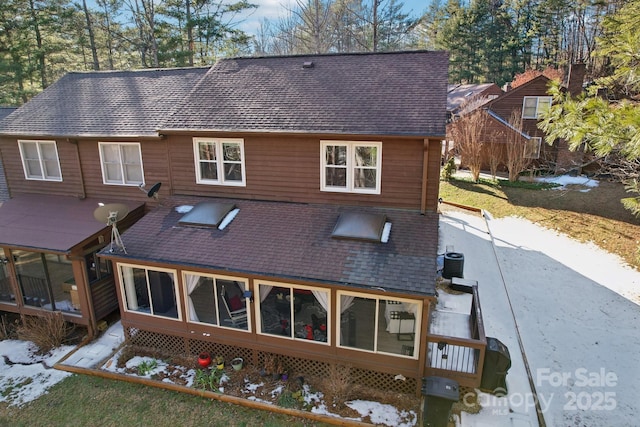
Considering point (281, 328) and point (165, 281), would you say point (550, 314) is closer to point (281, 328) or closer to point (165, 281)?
point (281, 328)

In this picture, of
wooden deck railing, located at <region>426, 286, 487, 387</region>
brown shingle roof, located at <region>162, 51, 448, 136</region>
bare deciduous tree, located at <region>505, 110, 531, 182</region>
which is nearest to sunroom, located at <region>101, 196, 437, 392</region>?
wooden deck railing, located at <region>426, 286, 487, 387</region>

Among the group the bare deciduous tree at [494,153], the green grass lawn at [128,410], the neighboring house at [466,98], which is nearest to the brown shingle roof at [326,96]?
the green grass lawn at [128,410]

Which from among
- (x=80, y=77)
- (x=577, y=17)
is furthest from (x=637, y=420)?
(x=577, y=17)

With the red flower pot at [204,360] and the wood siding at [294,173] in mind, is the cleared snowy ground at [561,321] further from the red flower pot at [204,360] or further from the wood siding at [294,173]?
the red flower pot at [204,360]

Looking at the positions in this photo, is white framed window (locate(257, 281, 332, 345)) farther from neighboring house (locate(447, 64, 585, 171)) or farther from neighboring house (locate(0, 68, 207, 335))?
neighboring house (locate(447, 64, 585, 171))

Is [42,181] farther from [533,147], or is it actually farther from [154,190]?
[533,147]

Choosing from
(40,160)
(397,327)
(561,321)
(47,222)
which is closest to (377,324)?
(397,327)
